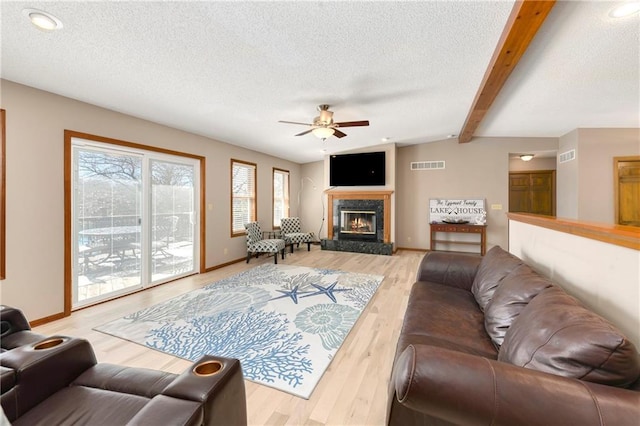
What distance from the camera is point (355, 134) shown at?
5129mm

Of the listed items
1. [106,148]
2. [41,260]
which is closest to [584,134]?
[106,148]

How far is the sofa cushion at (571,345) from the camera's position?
861mm

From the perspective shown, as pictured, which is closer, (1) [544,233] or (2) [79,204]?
(1) [544,233]

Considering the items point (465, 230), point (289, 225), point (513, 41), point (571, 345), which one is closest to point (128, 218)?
point (289, 225)

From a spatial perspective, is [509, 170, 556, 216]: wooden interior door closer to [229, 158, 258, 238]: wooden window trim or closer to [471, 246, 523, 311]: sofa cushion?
[471, 246, 523, 311]: sofa cushion

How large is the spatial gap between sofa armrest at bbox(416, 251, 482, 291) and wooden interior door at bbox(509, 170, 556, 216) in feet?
19.2

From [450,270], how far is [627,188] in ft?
15.1

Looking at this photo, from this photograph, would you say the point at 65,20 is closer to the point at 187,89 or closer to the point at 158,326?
the point at 187,89

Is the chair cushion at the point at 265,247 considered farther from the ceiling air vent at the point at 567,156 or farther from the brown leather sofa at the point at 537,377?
the ceiling air vent at the point at 567,156

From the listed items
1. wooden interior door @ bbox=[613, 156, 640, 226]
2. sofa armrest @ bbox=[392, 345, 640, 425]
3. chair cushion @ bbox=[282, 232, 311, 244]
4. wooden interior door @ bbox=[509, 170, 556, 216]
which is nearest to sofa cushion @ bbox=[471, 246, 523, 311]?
sofa armrest @ bbox=[392, 345, 640, 425]

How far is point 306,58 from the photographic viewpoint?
→ 2328mm

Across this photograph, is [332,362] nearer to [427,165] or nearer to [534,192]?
[427,165]

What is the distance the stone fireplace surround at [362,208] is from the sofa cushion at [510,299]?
4.33 m

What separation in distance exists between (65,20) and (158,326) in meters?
2.54
